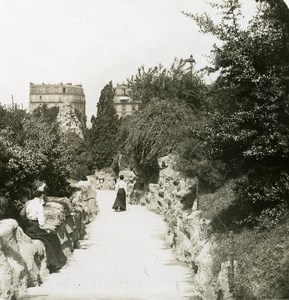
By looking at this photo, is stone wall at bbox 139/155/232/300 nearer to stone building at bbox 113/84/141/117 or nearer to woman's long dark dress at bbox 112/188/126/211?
woman's long dark dress at bbox 112/188/126/211

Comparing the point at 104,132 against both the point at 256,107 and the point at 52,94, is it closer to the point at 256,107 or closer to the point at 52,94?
the point at 256,107

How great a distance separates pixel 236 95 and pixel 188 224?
3890mm

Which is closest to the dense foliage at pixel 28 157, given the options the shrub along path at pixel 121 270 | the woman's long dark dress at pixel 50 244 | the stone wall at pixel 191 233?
the woman's long dark dress at pixel 50 244

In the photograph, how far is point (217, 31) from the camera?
30.2ft

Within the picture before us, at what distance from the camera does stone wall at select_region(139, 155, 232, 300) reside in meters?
7.82

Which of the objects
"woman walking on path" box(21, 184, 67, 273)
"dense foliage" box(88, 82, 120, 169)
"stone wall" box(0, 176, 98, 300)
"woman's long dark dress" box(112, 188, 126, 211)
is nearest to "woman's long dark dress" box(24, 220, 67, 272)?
"woman walking on path" box(21, 184, 67, 273)

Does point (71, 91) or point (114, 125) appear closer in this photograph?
point (114, 125)

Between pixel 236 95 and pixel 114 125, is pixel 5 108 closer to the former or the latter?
pixel 236 95

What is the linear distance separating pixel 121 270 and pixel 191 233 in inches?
72.6

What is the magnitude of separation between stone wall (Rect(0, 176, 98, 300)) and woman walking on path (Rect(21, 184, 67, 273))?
0.26m

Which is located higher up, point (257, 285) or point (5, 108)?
point (5, 108)

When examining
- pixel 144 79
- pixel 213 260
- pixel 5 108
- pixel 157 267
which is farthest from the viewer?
pixel 144 79

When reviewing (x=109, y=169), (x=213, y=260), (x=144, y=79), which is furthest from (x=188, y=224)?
(x=109, y=169)

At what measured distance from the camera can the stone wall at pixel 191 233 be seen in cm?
782
